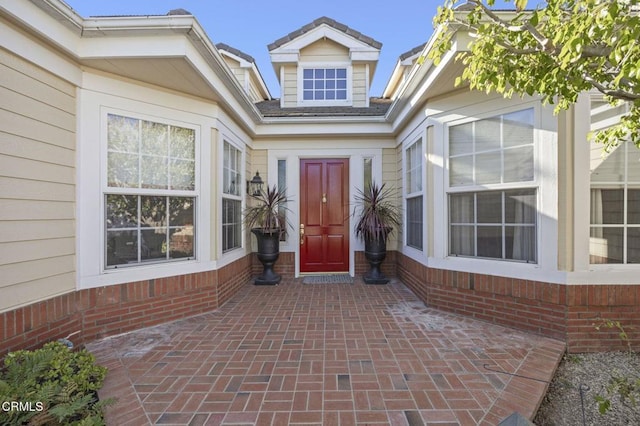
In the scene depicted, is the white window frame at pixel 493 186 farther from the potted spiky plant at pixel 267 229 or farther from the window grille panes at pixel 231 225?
the window grille panes at pixel 231 225

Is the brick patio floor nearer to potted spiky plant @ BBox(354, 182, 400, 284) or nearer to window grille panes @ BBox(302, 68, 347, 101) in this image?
potted spiky plant @ BBox(354, 182, 400, 284)

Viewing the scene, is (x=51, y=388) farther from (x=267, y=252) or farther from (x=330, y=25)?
(x=330, y=25)

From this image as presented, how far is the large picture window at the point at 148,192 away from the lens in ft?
10.00

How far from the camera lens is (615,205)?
2.76 meters

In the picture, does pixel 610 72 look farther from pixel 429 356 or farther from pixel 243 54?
pixel 243 54

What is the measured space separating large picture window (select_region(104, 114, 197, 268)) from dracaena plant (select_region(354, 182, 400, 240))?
8.87 feet

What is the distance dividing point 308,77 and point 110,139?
174 inches

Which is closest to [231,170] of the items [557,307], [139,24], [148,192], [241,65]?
[148,192]

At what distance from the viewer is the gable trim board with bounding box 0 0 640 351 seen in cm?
234

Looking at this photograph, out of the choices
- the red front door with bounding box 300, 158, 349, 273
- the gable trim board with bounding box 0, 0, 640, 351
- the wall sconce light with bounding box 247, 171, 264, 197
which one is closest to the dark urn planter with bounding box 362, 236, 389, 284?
the red front door with bounding box 300, 158, 349, 273

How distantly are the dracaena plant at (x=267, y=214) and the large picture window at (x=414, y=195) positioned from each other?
2.14 meters

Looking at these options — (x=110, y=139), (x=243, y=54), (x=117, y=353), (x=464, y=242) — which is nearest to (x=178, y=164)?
(x=110, y=139)

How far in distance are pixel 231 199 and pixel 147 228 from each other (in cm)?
139

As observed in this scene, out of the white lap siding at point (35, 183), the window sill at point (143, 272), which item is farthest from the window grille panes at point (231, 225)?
the white lap siding at point (35, 183)
